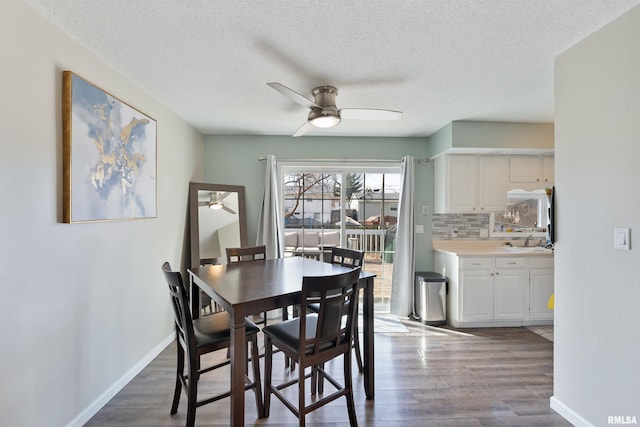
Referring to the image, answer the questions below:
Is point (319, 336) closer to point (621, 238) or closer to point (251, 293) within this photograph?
point (251, 293)

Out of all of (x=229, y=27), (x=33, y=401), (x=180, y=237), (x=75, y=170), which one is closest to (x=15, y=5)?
(x=75, y=170)

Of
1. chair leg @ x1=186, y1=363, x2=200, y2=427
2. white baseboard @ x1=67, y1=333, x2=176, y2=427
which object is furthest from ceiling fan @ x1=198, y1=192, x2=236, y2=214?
chair leg @ x1=186, y1=363, x2=200, y2=427

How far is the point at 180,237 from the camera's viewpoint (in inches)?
135

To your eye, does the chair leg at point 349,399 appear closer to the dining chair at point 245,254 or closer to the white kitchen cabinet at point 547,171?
the dining chair at point 245,254

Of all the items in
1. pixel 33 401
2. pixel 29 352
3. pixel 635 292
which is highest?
pixel 635 292

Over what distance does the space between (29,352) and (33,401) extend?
27cm

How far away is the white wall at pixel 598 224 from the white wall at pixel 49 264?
309 centimetres

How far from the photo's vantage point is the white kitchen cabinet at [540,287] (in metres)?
3.51

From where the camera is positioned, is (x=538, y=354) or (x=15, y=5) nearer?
(x=15, y=5)

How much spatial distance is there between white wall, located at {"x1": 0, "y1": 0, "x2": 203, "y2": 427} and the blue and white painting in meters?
0.08

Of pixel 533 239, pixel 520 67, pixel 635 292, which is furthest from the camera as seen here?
pixel 533 239

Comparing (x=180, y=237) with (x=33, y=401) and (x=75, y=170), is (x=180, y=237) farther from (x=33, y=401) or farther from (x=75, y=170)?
(x=33, y=401)

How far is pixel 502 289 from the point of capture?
3.51 m

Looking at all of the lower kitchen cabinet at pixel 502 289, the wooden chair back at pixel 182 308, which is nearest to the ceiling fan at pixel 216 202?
the wooden chair back at pixel 182 308
